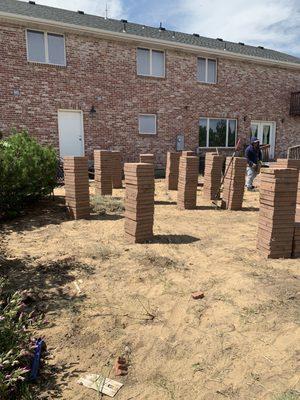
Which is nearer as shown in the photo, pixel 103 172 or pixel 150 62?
pixel 103 172

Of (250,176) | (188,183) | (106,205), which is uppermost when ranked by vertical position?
(188,183)

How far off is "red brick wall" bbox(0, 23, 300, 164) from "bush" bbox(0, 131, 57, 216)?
583cm

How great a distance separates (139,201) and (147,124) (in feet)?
37.0

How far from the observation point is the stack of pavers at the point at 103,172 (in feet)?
31.9

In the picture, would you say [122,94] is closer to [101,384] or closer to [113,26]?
[113,26]

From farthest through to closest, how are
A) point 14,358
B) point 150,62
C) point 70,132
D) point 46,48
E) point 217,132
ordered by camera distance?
point 217,132
point 150,62
point 70,132
point 46,48
point 14,358

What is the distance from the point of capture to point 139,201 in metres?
5.70

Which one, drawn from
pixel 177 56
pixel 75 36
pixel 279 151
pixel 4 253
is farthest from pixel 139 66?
pixel 4 253

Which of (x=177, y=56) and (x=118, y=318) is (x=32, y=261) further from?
(x=177, y=56)

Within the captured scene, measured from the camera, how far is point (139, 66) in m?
15.8

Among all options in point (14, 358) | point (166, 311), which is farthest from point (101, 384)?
point (166, 311)

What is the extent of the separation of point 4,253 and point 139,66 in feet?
42.0

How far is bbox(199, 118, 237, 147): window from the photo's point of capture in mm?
18000

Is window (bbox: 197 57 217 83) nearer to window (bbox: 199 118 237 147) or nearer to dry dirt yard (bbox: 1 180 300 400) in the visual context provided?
window (bbox: 199 118 237 147)
